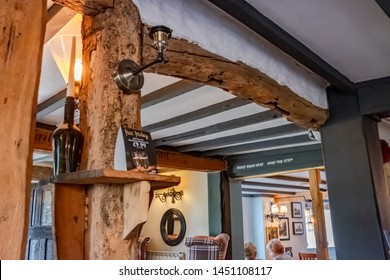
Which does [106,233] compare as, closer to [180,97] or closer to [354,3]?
[354,3]

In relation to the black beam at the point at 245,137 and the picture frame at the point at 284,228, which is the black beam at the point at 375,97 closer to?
the black beam at the point at 245,137

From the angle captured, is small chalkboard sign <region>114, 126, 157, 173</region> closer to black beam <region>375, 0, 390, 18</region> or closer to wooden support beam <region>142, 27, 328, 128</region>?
wooden support beam <region>142, 27, 328, 128</region>

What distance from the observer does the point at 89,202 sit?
102 centimetres

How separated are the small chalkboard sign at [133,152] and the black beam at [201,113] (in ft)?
5.05

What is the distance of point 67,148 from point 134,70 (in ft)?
1.05

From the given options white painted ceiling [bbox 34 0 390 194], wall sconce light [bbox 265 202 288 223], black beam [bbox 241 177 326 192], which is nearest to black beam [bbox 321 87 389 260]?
white painted ceiling [bbox 34 0 390 194]

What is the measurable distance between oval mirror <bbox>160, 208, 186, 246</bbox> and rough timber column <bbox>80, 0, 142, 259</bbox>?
12.7 feet

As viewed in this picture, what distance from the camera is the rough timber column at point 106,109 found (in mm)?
968

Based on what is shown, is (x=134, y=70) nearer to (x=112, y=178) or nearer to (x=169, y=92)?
(x=112, y=178)

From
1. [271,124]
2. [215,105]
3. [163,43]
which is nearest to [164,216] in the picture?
[271,124]

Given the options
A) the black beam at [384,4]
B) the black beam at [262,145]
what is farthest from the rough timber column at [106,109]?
the black beam at [262,145]

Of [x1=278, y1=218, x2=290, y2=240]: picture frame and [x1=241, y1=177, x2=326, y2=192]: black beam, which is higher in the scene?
[x1=241, y1=177, x2=326, y2=192]: black beam

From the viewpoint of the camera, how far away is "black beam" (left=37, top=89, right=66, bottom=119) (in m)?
2.25

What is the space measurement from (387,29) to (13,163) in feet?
5.58
